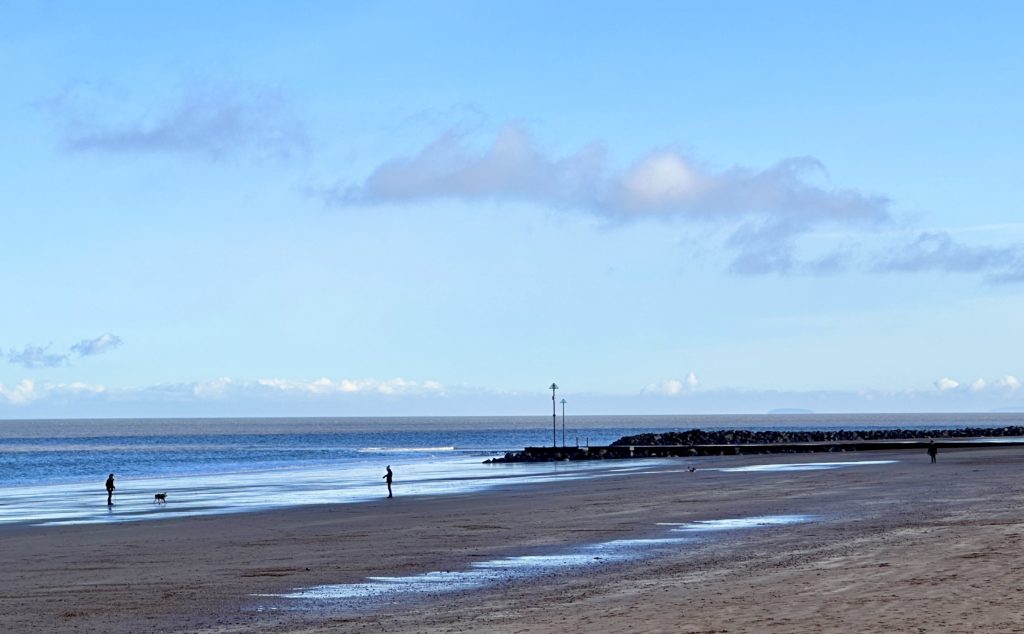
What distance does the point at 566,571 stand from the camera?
2245 centimetres

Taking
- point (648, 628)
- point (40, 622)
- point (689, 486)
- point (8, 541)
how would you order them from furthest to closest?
point (689, 486) < point (8, 541) < point (40, 622) < point (648, 628)

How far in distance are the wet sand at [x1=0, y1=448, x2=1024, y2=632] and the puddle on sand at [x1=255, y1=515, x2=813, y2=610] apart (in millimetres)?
445

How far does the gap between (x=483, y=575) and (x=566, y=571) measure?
5.18 ft

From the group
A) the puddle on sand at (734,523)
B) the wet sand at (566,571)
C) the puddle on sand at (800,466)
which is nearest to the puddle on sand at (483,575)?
the wet sand at (566,571)

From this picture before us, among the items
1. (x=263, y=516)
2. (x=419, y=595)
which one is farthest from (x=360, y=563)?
(x=263, y=516)

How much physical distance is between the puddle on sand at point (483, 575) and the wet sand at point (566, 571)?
45 cm

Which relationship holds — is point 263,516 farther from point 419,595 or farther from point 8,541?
point 419,595

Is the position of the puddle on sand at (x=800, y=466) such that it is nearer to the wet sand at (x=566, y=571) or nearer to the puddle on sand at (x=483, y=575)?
the wet sand at (x=566, y=571)

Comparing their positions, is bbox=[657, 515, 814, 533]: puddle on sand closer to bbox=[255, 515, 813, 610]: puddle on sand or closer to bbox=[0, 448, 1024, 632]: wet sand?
bbox=[0, 448, 1024, 632]: wet sand

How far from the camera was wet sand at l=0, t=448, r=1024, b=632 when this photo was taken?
1625 centimetres

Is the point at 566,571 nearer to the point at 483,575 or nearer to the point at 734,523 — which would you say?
the point at 483,575

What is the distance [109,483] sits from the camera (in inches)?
1989

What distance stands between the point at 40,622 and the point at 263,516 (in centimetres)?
2176

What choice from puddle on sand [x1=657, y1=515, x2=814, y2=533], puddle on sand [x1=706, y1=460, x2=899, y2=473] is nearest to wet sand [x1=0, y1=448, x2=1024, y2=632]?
puddle on sand [x1=657, y1=515, x2=814, y2=533]
